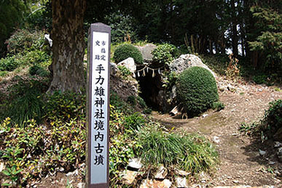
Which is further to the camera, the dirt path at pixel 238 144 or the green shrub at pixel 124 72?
the green shrub at pixel 124 72

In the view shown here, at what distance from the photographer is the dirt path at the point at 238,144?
3154mm

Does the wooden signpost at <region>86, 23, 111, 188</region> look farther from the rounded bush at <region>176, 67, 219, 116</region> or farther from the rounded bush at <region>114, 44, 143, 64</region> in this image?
the rounded bush at <region>114, 44, 143, 64</region>

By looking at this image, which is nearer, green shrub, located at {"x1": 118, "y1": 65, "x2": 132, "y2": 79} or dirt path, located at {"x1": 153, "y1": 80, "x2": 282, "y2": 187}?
dirt path, located at {"x1": 153, "y1": 80, "x2": 282, "y2": 187}

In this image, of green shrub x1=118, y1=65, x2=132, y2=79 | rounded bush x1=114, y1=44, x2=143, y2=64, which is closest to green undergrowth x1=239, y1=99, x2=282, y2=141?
green shrub x1=118, y1=65, x2=132, y2=79

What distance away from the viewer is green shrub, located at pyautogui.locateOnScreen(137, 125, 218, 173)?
307cm

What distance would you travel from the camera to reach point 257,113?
5.33 meters

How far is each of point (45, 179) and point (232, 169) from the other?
9.53ft

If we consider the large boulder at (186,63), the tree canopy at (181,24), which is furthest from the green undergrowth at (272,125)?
the large boulder at (186,63)

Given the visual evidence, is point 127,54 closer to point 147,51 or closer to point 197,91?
point 147,51

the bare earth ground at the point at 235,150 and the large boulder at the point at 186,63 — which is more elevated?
the large boulder at the point at 186,63

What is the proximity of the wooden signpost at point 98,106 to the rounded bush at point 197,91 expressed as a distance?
16.5 feet

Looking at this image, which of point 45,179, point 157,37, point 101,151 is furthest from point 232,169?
point 157,37

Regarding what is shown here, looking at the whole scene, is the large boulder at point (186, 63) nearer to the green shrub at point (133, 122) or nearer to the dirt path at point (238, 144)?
the dirt path at point (238, 144)

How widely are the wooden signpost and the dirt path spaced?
180cm
